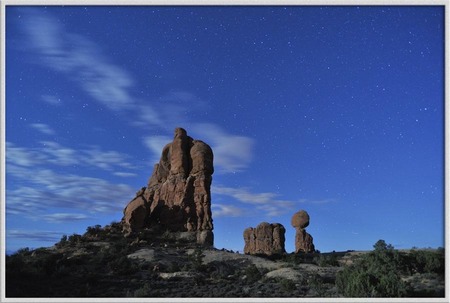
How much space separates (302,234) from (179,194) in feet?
70.9

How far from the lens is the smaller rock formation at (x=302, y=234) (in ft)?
193

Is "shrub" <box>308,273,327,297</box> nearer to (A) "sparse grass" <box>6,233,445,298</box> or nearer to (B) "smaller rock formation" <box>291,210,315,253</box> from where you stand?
(A) "sparse grass" <box>6,233,445,298</box>

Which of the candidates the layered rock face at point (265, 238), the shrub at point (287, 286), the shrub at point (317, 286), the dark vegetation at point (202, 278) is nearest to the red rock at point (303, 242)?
the layered rock face at point (265, 238)

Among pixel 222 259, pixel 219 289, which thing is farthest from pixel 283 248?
pixel 219 289

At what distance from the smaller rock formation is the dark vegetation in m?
24.8

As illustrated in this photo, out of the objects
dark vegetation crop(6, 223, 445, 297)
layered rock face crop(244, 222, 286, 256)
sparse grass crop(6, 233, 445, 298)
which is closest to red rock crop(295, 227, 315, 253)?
layered rock face crop(244, 222, 286, 256)

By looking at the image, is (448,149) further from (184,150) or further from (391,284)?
(184,150)

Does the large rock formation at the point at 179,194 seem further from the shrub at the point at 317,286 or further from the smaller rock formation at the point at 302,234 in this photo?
the shrub at the point at 317,286

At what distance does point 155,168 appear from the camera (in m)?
58.7

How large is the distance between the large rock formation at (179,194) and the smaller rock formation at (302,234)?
18164mm

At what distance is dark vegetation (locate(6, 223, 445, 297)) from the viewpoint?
1836cm

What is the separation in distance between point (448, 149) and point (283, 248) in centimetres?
4983

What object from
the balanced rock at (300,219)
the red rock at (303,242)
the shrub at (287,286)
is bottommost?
the shrub at (287,286)

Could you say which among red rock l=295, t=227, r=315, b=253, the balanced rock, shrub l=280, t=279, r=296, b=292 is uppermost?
the balanced rock
